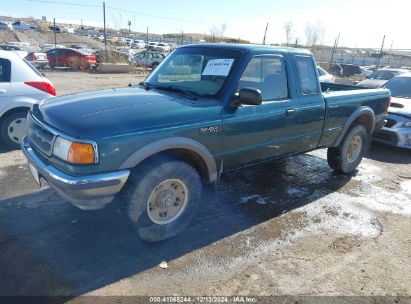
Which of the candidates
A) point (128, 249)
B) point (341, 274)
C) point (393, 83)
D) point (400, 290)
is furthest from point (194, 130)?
point (393, 83)

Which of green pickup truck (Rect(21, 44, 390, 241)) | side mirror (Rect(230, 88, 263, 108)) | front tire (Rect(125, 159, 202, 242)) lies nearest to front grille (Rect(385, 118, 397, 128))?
green pickup truck (Rect(21, 44, 390, 241))

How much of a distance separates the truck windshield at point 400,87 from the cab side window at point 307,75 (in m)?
5.02

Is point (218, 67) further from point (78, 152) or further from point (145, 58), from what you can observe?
point (145, 58)

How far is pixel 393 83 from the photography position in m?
9.13

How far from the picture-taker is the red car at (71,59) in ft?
80.2

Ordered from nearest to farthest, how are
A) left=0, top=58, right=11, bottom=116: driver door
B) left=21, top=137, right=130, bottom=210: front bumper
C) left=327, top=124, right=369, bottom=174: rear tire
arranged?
left=21, top=137, right=130, bottom=210: front bumper
left=327, top=124, right=369, bottom=174: rear tire
left=0, top=58, right=11, bottom=116: driver door

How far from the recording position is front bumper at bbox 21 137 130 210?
114 inches

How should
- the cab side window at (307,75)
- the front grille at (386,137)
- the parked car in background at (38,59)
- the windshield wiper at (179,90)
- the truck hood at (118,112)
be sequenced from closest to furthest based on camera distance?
the truck hood at (118,112), the windshield wiper at (179,90), the cab side window at (307,75), the front grille at (386,137), the parked car in background at (38,59)

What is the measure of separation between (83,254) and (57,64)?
2425cm

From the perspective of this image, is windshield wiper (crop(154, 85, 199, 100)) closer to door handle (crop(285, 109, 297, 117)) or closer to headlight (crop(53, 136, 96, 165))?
door handle (crop(285, 109, 297, 117))

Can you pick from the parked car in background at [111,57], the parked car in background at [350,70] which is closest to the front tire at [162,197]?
the parked car in background at [111,57]

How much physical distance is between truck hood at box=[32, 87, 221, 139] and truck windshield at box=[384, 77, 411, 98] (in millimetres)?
6901

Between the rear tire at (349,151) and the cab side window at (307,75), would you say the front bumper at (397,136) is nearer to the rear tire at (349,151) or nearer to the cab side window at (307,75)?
the rear tire at (349,151)

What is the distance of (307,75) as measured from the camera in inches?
186
